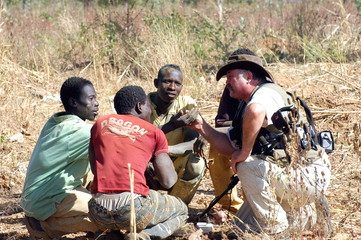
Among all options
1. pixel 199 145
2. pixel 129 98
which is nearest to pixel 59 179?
pixel 129 98

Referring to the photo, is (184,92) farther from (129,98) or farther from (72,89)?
(129,98)

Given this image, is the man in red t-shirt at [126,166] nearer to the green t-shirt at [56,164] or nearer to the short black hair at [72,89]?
the green t-shirt at [56,164]

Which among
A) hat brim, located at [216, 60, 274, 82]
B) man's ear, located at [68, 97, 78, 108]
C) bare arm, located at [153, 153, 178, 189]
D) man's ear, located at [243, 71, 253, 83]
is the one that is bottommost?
bare arm, located at [153, 153, 178, 189]

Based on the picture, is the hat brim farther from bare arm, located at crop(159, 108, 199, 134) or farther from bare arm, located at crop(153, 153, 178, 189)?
bare arm, located at crop(153, 153, 178, 189)

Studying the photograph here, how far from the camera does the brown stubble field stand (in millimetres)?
4621

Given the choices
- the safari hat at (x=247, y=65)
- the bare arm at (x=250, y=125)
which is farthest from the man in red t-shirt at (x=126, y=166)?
the safari hat at (x=247, y=65)

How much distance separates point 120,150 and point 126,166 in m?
0.12

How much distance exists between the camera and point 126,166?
3.27m

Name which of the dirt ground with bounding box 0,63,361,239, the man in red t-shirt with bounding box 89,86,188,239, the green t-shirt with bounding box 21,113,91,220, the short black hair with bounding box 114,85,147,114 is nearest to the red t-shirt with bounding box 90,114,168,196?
the man in red t-shirt with bounding box 89,86,188,239

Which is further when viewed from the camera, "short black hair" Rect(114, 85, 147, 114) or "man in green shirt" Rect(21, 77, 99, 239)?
"man in green shirt" Rect(21, 77, 99, 239)

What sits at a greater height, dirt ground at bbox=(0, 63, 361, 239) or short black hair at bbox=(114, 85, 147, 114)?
short black hair at bbox=(114, 85, 147, 114)

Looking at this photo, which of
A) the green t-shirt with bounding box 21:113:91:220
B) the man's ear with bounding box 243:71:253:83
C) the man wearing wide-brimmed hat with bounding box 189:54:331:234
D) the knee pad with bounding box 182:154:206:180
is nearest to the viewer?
the man wearing wide-brimmed hat with bounding box 189:54:331:234

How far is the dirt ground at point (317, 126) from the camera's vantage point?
4238 mm

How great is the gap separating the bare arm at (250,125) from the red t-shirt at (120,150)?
653mm
